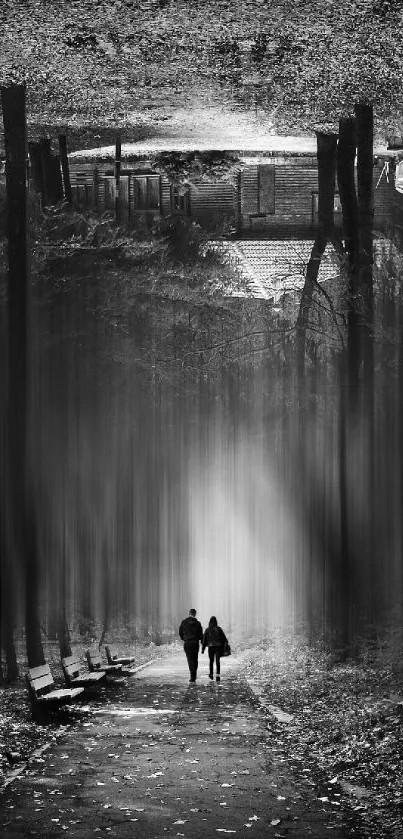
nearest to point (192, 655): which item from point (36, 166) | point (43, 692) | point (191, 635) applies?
point (191, 635)

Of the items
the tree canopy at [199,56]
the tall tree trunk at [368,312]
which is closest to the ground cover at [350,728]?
the tall tree trunk at [368,312]

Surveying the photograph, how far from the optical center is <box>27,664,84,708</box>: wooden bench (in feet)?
34.8

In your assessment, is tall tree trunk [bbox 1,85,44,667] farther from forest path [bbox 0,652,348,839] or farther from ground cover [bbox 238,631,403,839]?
ground cover [bbox 238,631,403,839]

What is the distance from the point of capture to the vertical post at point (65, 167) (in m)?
13.0

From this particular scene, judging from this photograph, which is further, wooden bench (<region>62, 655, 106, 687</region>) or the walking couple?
the walking couple

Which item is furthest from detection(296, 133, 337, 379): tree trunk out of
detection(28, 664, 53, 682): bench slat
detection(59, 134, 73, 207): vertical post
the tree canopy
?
detection(28, 664, 53, 682): bench slat

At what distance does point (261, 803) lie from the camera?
6.45 m

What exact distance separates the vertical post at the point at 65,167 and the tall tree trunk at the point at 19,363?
0.53 m

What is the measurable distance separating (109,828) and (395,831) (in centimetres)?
169

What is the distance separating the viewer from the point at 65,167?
1380 centimetres

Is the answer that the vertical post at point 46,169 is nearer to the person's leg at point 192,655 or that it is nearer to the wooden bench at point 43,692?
the wooden bench at point 43,692

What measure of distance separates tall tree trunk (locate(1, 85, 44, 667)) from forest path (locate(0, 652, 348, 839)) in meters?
2.27

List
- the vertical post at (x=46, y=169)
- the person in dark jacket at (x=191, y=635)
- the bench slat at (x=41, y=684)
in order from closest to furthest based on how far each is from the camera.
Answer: the bench slat at (x=41, y=684) → the vertical post at (x=46, y=169) → the person in dark jacket at (x=191, y=635)

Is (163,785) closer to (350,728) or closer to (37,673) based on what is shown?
(350,728)
